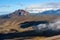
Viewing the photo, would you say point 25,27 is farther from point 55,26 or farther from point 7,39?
point 7,39

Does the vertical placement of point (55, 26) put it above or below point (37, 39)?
above

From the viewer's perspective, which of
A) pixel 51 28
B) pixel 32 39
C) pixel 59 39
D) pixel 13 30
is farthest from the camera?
pixel 51 28

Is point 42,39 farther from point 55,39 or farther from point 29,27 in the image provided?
point 29,27

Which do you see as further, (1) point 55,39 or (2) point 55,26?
(2) point 55,26

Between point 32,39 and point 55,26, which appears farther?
point 55,26

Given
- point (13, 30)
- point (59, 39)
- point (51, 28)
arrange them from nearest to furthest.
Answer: point (59, 39) → point (13, 30) → point (51, 28)

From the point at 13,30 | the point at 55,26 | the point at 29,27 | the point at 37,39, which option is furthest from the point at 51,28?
the point at 37,39

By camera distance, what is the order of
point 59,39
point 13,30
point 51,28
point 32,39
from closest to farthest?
point 59,39, point 32,39, point 13,30, point 51,28

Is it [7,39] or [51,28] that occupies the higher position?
[51,28]

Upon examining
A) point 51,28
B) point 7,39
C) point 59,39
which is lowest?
point 59,39

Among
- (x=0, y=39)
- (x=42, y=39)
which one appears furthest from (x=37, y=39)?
(x=0, y=39)
